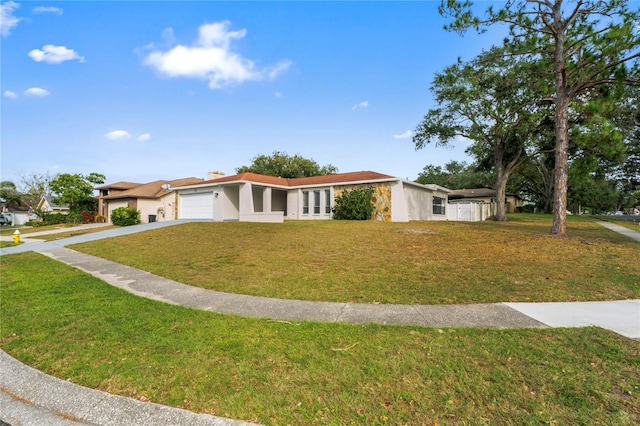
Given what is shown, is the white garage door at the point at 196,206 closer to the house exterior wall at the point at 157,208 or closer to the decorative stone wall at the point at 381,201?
the house exterior wall at the point at 157,208

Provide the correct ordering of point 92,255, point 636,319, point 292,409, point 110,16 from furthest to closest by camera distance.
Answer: point 92,255 < point 110,16 < point 636,319 < point 292,409

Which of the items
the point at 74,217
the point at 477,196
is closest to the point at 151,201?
the point at 74,217

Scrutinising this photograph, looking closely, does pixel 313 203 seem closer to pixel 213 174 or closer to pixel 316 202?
pixel 316 202

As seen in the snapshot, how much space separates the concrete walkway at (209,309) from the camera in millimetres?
2502

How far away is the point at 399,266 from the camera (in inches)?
308

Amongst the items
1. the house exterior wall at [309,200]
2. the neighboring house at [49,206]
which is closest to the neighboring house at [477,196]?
the house exterior wall at [309,200]

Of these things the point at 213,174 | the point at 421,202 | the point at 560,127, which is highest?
the point at 560,127

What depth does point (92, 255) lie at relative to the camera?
1111cm

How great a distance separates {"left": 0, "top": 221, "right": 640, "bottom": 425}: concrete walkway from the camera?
8.21 ft

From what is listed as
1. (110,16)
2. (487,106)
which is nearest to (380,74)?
(487,106)

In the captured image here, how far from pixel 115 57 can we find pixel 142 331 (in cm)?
1196

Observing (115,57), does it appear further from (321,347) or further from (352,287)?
(321,347)

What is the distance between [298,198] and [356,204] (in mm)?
5572

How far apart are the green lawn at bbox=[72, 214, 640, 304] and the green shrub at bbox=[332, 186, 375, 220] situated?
6.52 metres
